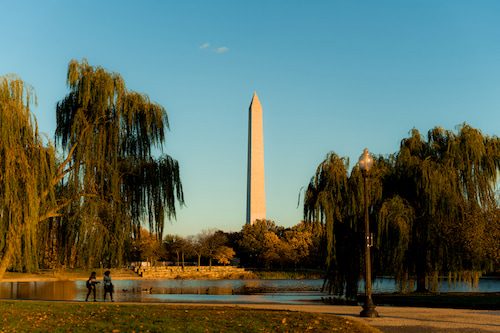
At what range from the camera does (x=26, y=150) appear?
64.3 ft

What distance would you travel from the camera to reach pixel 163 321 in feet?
48.0

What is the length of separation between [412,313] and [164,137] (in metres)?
10.6

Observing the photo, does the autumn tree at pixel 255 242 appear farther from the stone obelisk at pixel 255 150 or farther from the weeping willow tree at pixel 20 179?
the weeping willow tree at pixel 20 179

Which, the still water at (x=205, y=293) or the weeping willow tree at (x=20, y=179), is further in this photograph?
the still water at (x=205, y=293)

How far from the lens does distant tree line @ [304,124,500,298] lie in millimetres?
26672

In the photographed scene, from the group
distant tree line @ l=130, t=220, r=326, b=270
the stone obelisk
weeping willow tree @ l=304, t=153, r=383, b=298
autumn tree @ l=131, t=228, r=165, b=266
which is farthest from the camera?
distant tree line @ l=130, t=220, r=326, b=270

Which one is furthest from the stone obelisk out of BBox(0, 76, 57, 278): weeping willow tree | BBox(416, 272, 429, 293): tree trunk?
BBox(0, 76, 57, 278): weeping willow tree

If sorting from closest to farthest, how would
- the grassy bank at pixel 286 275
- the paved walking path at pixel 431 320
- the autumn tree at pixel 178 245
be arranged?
1. the paved walking path at pixel 431 320
2. the grassy bank at pixel 286 275
3. the autumn tree at pixel 178 245

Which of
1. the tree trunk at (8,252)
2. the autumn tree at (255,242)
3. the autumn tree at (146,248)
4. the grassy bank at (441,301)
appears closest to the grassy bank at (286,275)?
the autumn tree at (255,242)

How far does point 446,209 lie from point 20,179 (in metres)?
17.4

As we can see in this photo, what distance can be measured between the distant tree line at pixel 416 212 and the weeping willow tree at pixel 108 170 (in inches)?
316

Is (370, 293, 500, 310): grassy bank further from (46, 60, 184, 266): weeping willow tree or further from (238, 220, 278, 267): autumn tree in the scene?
(238, 220, 278, 267): autumn tree

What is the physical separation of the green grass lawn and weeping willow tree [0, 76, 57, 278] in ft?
6.76

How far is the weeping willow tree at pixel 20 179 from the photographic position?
18669 millimetres
